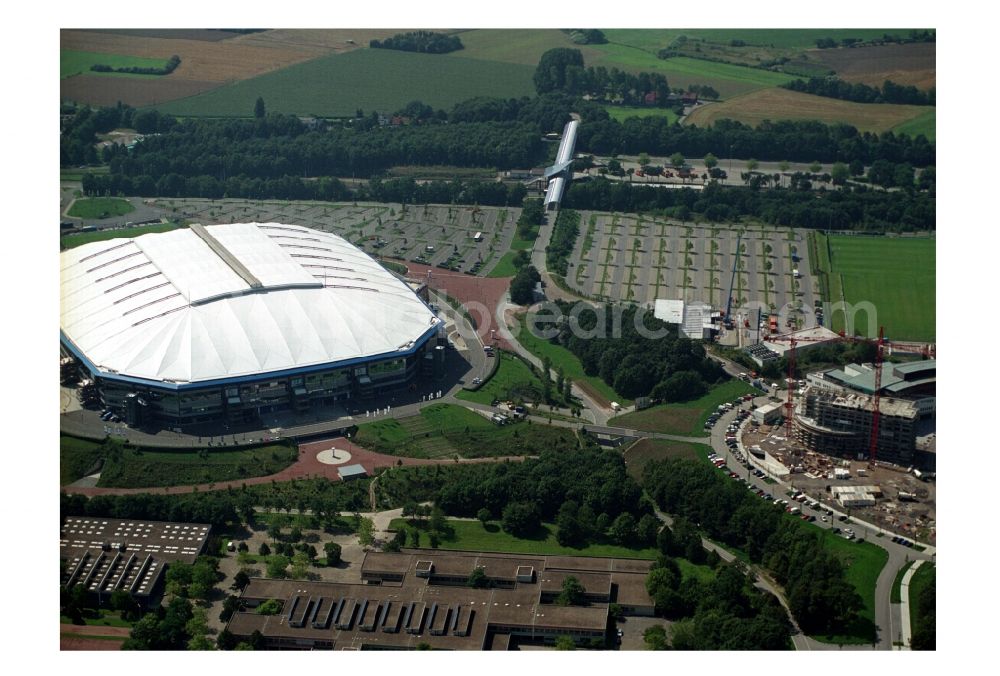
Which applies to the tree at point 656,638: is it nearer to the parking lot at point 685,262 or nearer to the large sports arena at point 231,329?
the large sports arena at point 231,329

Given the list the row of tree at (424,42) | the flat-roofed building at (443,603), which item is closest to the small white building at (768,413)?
the flat-roofed building at (443,603)

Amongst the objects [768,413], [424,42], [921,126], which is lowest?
[768,413]

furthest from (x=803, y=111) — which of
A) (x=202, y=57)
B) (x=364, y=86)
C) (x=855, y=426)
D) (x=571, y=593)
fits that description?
(x=571, y=593)

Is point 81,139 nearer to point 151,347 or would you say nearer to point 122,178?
point 122,178

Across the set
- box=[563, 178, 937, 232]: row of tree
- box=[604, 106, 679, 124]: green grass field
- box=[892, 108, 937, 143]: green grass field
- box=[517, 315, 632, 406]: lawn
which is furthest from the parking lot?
box=[892, 108, 937, 143]: green grass field

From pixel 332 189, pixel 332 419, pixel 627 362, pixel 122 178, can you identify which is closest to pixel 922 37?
pixel 627 362

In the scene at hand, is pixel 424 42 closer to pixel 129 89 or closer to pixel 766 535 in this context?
Result: pixel 129 89
